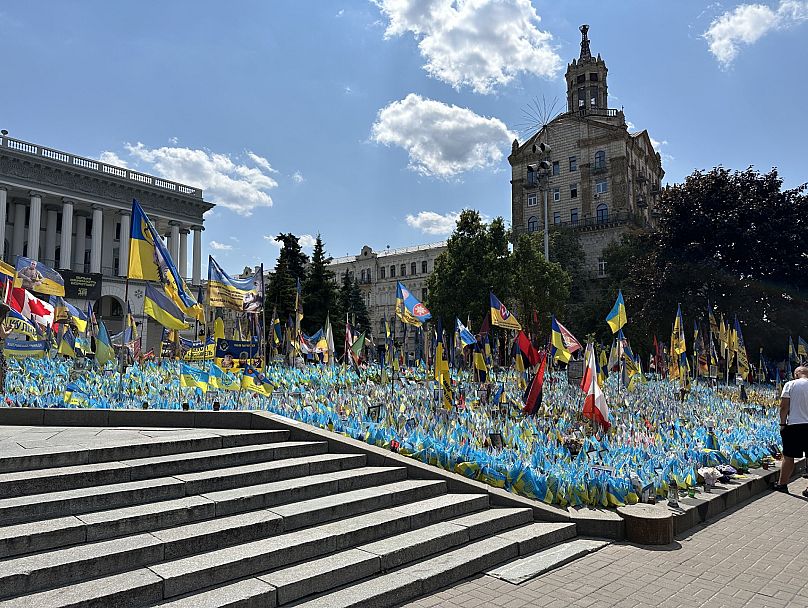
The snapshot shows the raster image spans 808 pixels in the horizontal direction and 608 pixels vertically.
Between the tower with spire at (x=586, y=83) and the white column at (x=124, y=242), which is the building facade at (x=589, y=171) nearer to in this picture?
the tower with spire at (x=586, y=83)

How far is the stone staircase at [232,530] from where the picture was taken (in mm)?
4570

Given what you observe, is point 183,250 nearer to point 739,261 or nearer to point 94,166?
point 94,166

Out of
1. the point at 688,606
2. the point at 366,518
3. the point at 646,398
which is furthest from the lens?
the point at 646,398

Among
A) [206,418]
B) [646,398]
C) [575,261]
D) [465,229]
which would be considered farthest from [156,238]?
[575,261]

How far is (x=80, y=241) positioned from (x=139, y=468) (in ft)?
177

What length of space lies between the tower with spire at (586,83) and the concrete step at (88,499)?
225 feet

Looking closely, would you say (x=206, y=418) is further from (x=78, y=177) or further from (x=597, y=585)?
(x=78, y=177)

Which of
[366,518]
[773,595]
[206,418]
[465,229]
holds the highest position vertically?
[465,229]

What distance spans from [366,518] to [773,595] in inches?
154

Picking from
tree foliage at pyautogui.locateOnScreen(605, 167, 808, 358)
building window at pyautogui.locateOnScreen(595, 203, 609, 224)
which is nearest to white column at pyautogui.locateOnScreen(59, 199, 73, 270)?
tree foliage at pyautogui.locateOnScreen(605, 167, 808, 358)

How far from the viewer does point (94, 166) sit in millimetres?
48875

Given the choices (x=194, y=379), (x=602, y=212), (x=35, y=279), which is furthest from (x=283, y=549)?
(x=602, y=212)

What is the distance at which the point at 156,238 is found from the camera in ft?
38.3

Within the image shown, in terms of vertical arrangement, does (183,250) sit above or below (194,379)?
above
